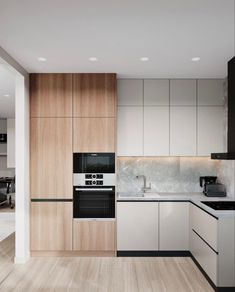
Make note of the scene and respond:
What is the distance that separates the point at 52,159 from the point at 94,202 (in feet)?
2.81

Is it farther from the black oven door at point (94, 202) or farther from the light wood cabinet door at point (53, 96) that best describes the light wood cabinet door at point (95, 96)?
the black oven door at point (94, 202)

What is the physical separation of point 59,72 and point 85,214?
2045 millimetres

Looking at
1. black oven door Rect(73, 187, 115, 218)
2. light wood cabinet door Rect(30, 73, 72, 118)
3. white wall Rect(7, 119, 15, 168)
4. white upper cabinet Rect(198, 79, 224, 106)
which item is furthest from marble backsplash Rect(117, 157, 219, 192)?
white wall Rect(7, 119, 15, 168)

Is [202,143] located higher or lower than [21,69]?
lower

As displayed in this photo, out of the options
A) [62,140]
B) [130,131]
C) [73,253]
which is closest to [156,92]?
[130,131]

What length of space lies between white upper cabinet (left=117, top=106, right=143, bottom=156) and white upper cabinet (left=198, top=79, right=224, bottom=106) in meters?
0.95

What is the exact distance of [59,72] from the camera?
405 centimetres

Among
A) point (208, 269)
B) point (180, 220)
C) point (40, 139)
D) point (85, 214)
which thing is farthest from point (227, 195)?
point (40, 139)

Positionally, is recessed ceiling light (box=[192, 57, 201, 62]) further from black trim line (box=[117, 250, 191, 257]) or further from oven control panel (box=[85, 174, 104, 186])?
black trim line (box=[117, 250, 191, 257])

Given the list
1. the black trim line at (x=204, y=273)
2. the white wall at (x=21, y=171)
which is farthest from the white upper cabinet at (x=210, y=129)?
the white wall at (x=21, y=171)

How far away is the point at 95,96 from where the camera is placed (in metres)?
4.08

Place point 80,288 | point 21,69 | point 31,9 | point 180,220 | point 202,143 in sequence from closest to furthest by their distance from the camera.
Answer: point 31,9
point 80,288
point 21,69
point 180,220
point 202,143

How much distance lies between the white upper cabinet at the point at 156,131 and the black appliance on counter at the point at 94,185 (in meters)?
0.66

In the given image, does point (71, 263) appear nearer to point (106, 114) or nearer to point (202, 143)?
point (106, 114)
